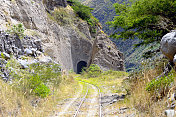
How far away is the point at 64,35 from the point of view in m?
41.2

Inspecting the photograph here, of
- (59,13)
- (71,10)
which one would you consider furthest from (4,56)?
(71,10)

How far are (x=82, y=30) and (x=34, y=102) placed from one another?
39185mm

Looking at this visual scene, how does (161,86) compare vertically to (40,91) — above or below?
above

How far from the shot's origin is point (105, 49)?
3656 centimetres

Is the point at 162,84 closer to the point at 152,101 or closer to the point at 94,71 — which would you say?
the point at 152,101

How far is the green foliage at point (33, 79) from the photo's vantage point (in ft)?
27.0

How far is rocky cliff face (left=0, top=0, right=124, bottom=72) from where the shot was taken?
2375cm

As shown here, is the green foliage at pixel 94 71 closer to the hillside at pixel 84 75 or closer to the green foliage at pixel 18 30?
the hillside at pixel 84 75

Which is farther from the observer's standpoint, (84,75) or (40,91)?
(84,75)

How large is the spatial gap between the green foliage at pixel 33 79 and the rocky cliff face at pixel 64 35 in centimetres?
1130

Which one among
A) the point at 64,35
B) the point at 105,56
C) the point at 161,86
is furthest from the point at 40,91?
the point at 64,35

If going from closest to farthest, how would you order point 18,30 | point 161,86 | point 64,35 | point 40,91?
1. point 161,86
2. point 40,91
3. point 18,30
4. point 64,35

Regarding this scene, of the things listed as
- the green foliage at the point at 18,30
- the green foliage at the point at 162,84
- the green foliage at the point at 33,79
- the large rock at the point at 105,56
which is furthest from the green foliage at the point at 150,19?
the large rock at the point at 105,56

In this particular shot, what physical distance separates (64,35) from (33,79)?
109 feet
